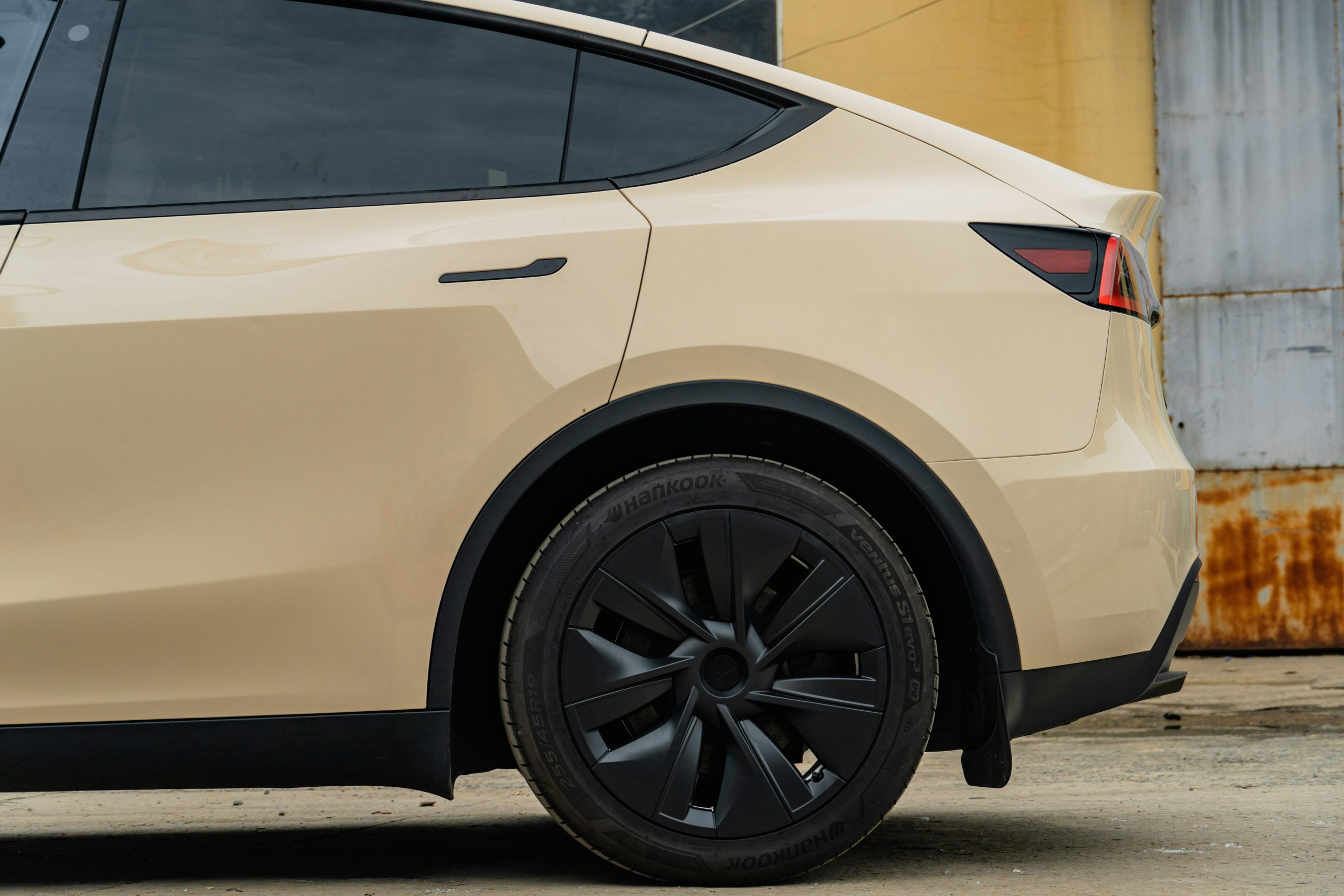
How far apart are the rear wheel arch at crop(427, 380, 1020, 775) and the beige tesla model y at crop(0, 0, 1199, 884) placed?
0.04ft

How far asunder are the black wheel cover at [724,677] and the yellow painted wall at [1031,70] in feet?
14.7

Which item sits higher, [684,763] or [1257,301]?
[1257,301]

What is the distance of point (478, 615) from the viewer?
244 cm

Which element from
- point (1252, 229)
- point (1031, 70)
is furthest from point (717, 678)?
point (1252, 229)

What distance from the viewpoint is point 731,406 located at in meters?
2.29

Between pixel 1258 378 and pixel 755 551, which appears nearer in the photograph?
pixel 755 551

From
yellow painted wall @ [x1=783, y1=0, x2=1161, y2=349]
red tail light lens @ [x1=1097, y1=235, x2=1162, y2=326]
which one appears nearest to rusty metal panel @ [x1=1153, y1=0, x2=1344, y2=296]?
yellow painted wall @ [x1=783, y1=0, x2=1161, y2=349]

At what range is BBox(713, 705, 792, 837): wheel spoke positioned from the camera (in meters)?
2.25

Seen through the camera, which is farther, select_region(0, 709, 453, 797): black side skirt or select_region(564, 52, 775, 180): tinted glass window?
select_region(564, 52, 775, 180): tinted glass window

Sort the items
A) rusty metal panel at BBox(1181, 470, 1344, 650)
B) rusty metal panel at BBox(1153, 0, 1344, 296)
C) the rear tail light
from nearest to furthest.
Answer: the rear tail light, rusty metal panel at BBox(1181, 470, 1344, 650), rusty metal panel at BBox(1153, 0, 1344, 296)

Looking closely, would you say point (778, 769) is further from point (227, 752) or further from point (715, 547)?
point (227, 752)

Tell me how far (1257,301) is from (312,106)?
522cm

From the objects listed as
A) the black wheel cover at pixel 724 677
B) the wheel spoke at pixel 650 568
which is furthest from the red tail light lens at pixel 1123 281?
the wheel spoke at pixel 650 568

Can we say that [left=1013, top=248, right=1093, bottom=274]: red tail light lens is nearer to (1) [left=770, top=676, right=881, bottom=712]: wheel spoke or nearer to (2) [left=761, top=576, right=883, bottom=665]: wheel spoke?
(2) [left=761, top=576, right=883, bottom=665]: wheel spoke
